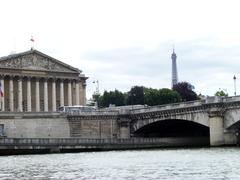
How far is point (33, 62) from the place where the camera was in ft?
461

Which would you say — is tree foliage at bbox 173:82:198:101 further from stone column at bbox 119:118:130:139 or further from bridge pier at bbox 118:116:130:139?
stone column at bbox 119:118:130:139

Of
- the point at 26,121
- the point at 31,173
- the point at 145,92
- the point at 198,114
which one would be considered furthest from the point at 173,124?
the point at 31,173

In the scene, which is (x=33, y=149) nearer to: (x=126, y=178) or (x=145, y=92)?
(x=126, y=178)

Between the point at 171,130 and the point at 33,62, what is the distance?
3235cm

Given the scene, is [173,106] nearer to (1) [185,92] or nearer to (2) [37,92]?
(2) [37,92]

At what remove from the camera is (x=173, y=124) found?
120 metres

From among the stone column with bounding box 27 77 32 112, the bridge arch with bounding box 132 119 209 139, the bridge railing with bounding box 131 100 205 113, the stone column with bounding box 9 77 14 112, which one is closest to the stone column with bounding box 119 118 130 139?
the bridge arch with bounding box 132 119 209 139

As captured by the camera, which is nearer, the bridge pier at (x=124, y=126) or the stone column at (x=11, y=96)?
the bridge pier at (x=124, y=126)

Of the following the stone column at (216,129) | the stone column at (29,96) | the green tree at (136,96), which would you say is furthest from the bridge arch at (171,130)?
the green tree at (136,96)

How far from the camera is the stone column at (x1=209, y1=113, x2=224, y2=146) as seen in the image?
100625mm

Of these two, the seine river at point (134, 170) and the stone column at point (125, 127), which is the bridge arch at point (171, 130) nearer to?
the stone column at point (125, 127)

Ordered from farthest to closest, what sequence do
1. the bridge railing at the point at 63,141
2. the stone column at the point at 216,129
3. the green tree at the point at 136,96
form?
the green tree at the point at 136,96, the stone column at the point at 216,129, the bridge railing at the point at 63,141

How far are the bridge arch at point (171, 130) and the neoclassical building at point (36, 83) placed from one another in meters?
28.8

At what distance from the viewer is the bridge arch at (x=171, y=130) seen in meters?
118
